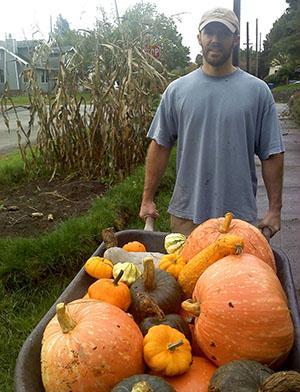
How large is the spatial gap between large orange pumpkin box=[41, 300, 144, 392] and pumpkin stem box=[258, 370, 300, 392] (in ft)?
1.36

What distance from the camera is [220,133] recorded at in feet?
9.18

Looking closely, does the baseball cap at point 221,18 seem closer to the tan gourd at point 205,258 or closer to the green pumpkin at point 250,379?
the tan gourd at point 205,258

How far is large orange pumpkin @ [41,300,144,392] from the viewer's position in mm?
1417

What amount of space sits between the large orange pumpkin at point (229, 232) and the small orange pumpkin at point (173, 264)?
27mm

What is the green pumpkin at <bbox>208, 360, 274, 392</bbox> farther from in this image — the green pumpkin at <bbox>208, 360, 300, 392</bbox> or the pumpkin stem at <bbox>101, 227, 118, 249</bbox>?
the pumpkin stem at <bbox>101, 227, 118, 249</bbox>

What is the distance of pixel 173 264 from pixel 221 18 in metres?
A: 1.39

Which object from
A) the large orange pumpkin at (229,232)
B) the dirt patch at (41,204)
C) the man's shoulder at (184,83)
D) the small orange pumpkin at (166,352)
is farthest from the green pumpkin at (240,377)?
the dirt patch at (41,204)

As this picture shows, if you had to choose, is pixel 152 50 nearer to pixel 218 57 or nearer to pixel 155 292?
pixel 218 57

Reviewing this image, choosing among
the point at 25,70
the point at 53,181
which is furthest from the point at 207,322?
the point at 25,70

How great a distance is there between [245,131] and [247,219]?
1.65 feet

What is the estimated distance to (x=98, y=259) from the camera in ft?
6.89

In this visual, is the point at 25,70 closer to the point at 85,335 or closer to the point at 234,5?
the point at 234,5

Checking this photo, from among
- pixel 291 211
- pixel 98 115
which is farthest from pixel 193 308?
pixel 291 211

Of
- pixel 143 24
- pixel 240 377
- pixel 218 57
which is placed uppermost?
pixel 143 24
